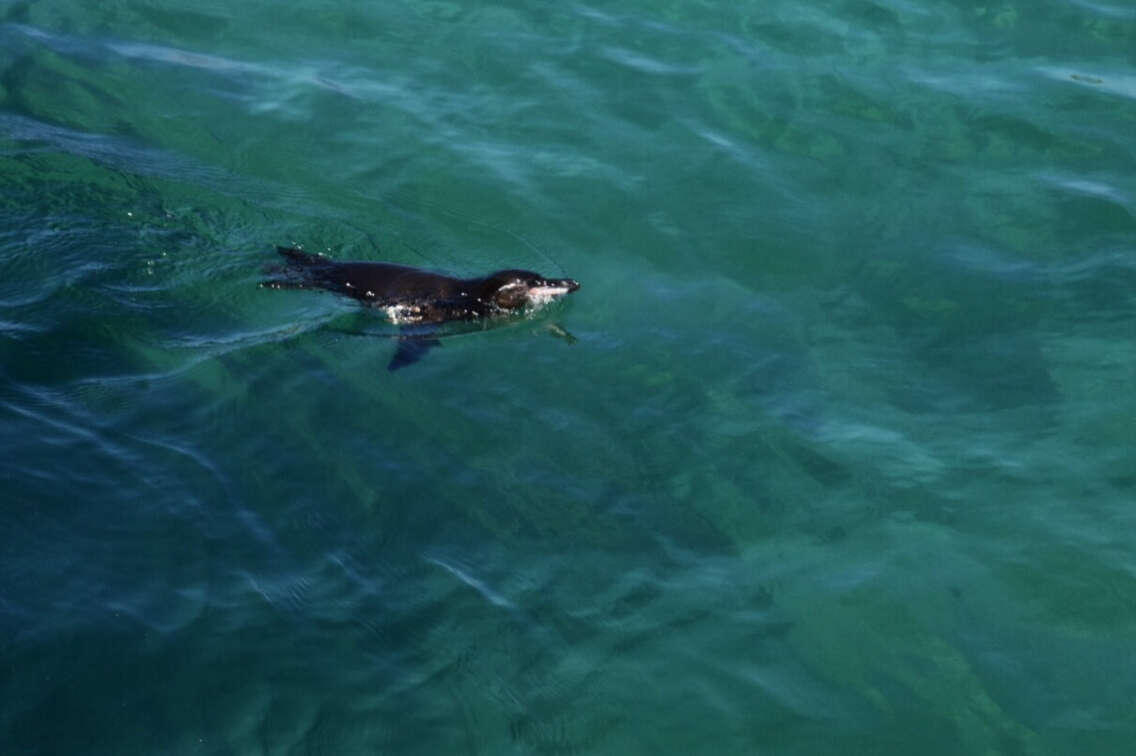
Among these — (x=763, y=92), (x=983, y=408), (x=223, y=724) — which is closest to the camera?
(x=223, y=724)

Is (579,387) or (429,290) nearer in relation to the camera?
(579,387)

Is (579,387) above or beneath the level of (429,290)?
beneath

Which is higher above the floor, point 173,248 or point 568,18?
point 568,18

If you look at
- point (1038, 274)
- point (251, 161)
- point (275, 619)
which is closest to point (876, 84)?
point (1038, 274)

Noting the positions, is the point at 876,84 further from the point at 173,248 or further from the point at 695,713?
the point at 695,713

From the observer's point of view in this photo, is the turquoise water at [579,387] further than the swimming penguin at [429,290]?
No
